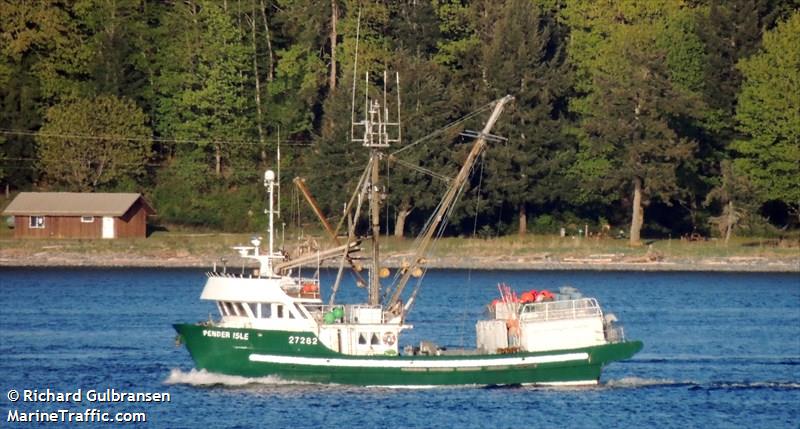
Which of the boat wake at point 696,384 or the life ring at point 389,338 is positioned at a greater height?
the life ring at point 389,338

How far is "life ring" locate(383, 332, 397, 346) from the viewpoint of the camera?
60.0m

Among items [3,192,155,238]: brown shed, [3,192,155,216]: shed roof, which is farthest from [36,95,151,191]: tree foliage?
[3,192,155,238]: brown shed

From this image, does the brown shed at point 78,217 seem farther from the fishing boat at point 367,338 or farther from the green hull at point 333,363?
the green hull at point 333,363

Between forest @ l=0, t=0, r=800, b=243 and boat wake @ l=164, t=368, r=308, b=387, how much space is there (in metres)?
59.5

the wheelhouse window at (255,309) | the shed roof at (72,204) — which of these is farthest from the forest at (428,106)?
the wheelhouse window at (255,309)

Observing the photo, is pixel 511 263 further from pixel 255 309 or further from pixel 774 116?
pixel 255 309

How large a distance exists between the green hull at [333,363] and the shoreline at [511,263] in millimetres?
56194

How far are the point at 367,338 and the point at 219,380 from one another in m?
4.85

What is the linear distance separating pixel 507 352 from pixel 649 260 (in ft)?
198

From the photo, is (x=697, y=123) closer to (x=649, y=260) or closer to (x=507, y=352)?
(x=649, y=260)

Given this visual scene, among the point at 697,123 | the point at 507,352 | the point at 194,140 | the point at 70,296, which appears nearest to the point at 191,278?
the point at 70,296

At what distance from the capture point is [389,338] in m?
60.0

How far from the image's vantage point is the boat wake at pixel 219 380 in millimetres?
59656

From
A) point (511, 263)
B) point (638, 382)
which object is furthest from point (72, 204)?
point (638, 382)
